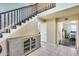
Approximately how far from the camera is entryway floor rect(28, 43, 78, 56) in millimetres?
2033

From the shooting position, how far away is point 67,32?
227 centimetres

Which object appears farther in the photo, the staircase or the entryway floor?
the entryway floor

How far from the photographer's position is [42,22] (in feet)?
6.82

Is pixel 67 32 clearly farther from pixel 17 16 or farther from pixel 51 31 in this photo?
pixel 17 16

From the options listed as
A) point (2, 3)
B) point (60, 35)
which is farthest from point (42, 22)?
point (2, 3)

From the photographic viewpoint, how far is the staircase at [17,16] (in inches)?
74.4

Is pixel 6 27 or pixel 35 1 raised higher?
pixel 35 1

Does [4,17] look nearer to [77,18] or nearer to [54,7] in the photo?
[54,7]

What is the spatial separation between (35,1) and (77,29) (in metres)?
1.07

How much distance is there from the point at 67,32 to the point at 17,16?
109 cm

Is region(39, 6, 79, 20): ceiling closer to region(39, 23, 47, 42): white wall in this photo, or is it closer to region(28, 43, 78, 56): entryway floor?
region(39, 23, 47, 42): white wall

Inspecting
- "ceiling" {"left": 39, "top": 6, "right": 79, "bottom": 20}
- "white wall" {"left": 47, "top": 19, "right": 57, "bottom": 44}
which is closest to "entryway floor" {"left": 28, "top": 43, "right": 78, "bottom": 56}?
"white wall" {"left": 47, "top": 19, "right": 57, "bottom": 44}

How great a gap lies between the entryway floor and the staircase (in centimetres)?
61

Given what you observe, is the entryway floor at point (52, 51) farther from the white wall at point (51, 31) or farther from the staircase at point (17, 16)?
the staircase at point (17, 16)
